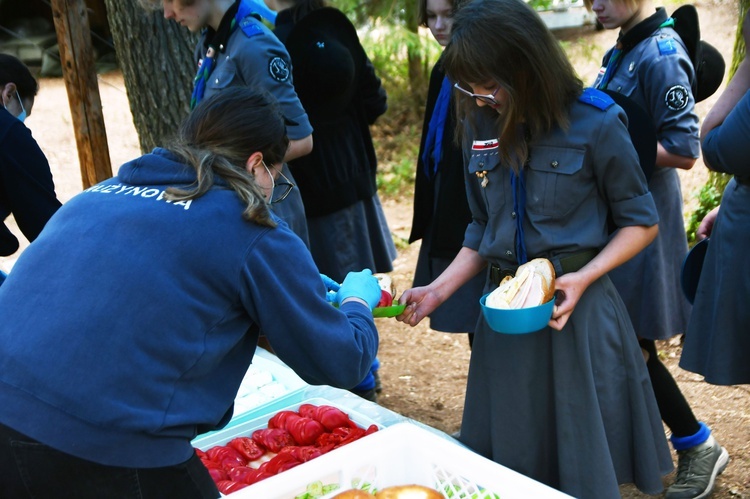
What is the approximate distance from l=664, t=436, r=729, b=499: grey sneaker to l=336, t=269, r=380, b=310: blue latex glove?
1.50 meters

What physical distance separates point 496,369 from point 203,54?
200cm

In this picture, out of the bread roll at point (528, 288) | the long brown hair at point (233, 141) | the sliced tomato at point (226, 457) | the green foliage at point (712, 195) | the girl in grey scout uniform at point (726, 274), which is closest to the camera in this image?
the long brown hair at point (233, 141)

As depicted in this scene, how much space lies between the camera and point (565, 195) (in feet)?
6.84

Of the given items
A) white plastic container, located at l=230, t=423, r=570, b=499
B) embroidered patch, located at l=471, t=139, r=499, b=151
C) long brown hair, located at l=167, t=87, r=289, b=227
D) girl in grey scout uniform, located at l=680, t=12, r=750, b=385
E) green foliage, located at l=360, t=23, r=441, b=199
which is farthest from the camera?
green foliage, located at l=360, t=23, r=441, b=199

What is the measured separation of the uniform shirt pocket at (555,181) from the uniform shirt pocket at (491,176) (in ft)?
0.31

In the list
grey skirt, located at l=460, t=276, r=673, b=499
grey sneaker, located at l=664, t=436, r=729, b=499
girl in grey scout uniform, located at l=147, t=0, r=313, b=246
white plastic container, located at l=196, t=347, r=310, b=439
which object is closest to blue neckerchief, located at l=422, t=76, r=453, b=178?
girl in grey scout uniform, located at l=147, t=0, r=313, b=246

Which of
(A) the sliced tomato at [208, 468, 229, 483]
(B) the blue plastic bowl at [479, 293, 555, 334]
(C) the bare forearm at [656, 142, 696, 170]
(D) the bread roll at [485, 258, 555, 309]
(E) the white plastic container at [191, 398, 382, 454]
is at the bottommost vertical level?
(E) the white plastic container at [191, 398, 382, 454]

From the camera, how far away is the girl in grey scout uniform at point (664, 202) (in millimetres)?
2781

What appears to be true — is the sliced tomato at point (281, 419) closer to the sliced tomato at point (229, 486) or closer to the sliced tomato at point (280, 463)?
the sliced tomato at point (280, 463)

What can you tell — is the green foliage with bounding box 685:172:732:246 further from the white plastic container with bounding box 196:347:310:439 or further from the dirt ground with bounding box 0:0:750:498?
the white plastic container with bounding box 196:347:310:439

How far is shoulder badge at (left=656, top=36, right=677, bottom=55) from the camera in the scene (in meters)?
2.78

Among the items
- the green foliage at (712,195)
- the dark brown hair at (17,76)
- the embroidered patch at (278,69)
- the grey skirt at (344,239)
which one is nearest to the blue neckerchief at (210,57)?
the embroidered patch at (278,69)

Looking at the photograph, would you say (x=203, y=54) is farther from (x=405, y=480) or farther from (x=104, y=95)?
(x=104, y=95)

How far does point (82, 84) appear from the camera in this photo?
413 cm
